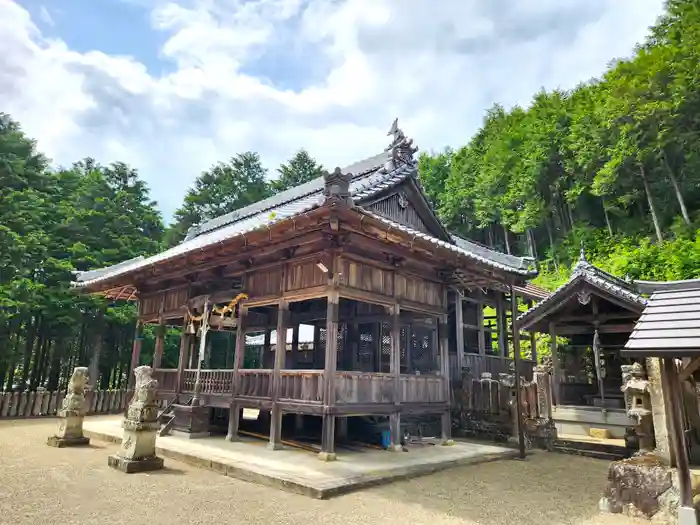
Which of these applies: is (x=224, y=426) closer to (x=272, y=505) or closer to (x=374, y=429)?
(x=374, y=429)

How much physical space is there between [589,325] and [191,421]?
12.9m

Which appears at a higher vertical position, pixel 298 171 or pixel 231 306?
pixel 298 171

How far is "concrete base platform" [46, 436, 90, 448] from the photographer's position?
934 centimetres

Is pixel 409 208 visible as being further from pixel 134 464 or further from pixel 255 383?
pixel 134 464

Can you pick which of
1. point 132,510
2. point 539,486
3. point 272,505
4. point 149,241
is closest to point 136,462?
point 132,510

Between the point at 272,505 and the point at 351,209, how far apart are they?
14.3ft

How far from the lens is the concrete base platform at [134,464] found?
7.02 m

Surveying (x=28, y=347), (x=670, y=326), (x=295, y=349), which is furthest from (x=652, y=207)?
(x=28, y=347)

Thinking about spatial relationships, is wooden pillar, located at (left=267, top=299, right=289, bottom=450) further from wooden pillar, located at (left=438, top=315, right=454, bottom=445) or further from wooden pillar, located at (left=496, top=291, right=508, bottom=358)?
wooden pillar, located at (left=496, top=291, right=508, bottom=358)

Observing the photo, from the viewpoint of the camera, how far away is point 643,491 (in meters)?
5.48

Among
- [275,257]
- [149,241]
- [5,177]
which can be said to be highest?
[5,177]

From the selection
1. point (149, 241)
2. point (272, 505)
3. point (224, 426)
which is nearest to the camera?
point (272, 505)

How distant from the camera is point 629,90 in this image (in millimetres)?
24484

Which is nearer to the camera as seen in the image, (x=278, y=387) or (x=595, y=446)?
(x=278, y=387)
